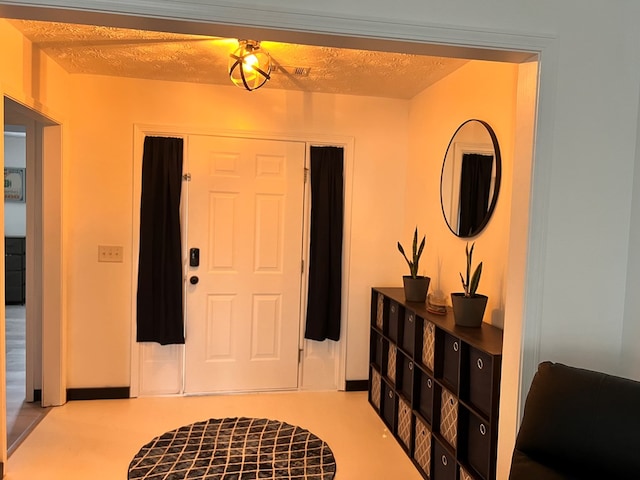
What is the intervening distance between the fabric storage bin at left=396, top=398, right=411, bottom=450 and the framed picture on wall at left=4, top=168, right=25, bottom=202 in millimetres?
6414

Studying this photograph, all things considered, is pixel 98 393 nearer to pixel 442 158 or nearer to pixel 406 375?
pixel 406 375

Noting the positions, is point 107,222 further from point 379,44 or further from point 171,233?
point 379,44

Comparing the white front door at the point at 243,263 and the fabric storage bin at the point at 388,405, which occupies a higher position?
the white front door at the point at 243,263

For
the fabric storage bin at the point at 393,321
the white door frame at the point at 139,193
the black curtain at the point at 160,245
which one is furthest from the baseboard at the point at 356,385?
the black curtain at the point at 160,245

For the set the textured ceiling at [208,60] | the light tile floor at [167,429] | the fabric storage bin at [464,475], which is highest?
the textured ceiling at [208,60]

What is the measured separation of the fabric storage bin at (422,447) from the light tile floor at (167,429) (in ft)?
0.22

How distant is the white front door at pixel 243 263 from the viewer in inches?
143

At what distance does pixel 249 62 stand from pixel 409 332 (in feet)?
6.15

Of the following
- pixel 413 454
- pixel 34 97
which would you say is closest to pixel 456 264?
pixel 413 454

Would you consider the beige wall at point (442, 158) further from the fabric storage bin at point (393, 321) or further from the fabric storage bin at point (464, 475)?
the fabric storage bin at point (464, 475)

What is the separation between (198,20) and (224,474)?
227 centimetres

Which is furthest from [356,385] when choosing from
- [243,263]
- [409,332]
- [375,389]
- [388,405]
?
[243,263]

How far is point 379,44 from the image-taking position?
1.61 meters

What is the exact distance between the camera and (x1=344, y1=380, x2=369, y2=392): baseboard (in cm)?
390
